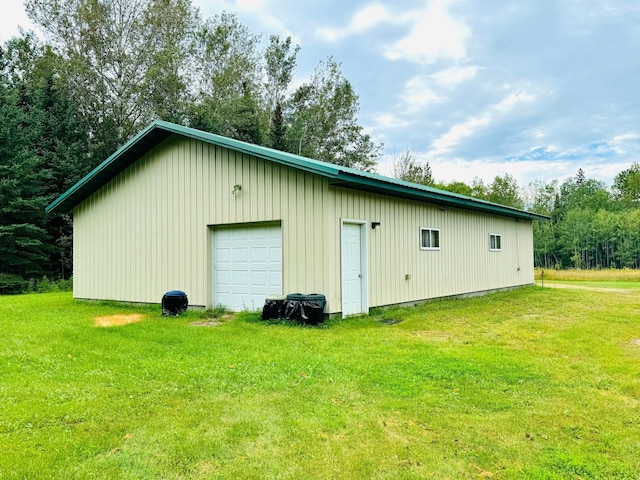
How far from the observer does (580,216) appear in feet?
160

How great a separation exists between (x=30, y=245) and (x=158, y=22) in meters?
13.3

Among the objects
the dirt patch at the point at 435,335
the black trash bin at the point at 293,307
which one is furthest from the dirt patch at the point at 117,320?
the dirt patch at the point at 435,335

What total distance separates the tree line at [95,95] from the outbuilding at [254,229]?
846cm

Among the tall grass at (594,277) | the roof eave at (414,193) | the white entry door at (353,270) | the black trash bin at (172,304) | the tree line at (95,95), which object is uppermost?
the tree line at (95,95)

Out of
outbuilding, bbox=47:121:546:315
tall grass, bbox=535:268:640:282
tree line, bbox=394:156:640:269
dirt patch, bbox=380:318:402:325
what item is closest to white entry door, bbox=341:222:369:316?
outbuilding, bbox=47:121:546:315

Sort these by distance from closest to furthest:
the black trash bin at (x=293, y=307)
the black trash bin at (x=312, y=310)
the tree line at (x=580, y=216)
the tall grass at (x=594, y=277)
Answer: the black trash bin at (x=312, y=310) → the black trash bin at (x=293, y=307) → the tall grass at (x=594, y=277) → the tree line at (x=580, y=216)

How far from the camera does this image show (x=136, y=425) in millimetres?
3182

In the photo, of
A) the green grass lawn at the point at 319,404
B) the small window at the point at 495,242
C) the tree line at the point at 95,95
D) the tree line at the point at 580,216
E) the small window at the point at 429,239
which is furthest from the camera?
the tree line at the point at 580,216

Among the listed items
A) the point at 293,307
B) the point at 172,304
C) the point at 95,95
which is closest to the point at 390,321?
the point at 293,307

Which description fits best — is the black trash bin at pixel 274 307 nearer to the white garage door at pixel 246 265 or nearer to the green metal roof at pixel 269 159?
the white garage door at pixel 246 265

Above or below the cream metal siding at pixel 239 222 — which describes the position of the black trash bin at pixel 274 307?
below

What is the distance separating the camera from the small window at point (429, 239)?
10.5 m

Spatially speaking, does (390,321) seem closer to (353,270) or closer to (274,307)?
(353,270)

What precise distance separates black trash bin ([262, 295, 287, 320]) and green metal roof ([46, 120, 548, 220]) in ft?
7.70
